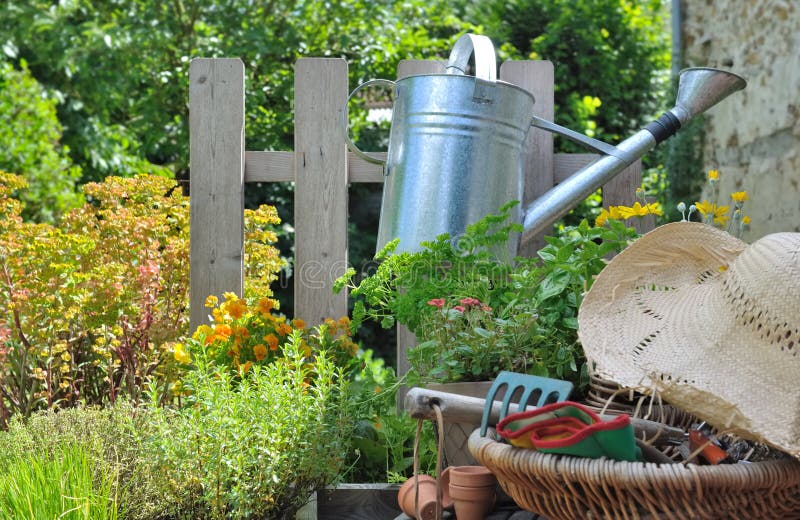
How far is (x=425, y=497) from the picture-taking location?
1.58 metres

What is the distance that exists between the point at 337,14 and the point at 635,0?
2299 mm

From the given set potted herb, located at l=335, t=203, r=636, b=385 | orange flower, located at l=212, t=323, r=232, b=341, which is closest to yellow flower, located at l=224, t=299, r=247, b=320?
orange flower, located at l=212, t=323, r=232, b=341

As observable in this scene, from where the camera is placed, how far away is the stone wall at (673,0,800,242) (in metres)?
3.35

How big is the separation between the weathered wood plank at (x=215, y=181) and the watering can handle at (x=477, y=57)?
2.31ft

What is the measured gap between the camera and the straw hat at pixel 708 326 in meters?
1.37

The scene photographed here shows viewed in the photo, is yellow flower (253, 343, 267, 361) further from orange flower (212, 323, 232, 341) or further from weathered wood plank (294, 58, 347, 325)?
weathered wood plank (294, 58, 347, 325)

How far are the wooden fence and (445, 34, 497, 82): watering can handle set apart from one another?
34cm

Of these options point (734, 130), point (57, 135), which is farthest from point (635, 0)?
point (57, 135)

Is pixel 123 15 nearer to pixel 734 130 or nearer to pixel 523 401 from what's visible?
pixel 734 130

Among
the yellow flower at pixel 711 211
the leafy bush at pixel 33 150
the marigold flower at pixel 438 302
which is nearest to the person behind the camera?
the marigold flower at pixel 438 302

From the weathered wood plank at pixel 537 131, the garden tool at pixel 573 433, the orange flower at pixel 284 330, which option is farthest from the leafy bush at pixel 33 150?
the garden tool at pixel 573 433

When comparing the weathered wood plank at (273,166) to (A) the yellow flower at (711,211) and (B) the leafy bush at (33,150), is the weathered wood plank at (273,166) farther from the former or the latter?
(B) the leafy bush at (33,150)

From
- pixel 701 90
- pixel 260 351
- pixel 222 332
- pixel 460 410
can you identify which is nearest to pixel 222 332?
pixel 222 332

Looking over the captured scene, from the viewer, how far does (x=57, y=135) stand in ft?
17.7
